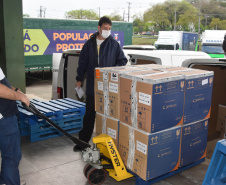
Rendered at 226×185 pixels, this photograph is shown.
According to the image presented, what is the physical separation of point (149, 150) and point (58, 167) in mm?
1624

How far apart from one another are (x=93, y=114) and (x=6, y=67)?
430 cm

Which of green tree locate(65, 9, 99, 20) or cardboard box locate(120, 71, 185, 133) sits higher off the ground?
green tree locate(65, 9, 99, 20)

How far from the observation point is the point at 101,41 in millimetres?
4652

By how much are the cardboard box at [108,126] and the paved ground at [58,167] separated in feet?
2.06

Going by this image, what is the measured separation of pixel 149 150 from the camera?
3367 millimetres

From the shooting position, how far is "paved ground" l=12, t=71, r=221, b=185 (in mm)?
3869

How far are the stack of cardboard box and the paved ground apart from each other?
0.76ft

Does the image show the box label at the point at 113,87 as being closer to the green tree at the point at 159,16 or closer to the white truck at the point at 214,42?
the white truck at the point at 214,42

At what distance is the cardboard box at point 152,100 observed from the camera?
10.8 ft

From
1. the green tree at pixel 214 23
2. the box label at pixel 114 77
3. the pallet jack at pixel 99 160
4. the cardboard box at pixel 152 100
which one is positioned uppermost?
the green tree at pixel 214 23

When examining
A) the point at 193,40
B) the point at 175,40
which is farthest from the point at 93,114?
the point at 193,40

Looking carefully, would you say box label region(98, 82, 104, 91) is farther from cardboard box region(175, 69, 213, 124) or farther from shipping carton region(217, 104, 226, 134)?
shipping carton region(217, 104, 226, 134)


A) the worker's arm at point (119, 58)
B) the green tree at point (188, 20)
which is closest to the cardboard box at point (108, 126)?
the worker's arm at point (119, 58)

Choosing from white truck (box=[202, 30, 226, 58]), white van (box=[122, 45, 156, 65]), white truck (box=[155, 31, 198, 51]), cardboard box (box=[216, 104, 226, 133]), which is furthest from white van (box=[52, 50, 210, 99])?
white truck (box=[155, 31, 198, 51])
